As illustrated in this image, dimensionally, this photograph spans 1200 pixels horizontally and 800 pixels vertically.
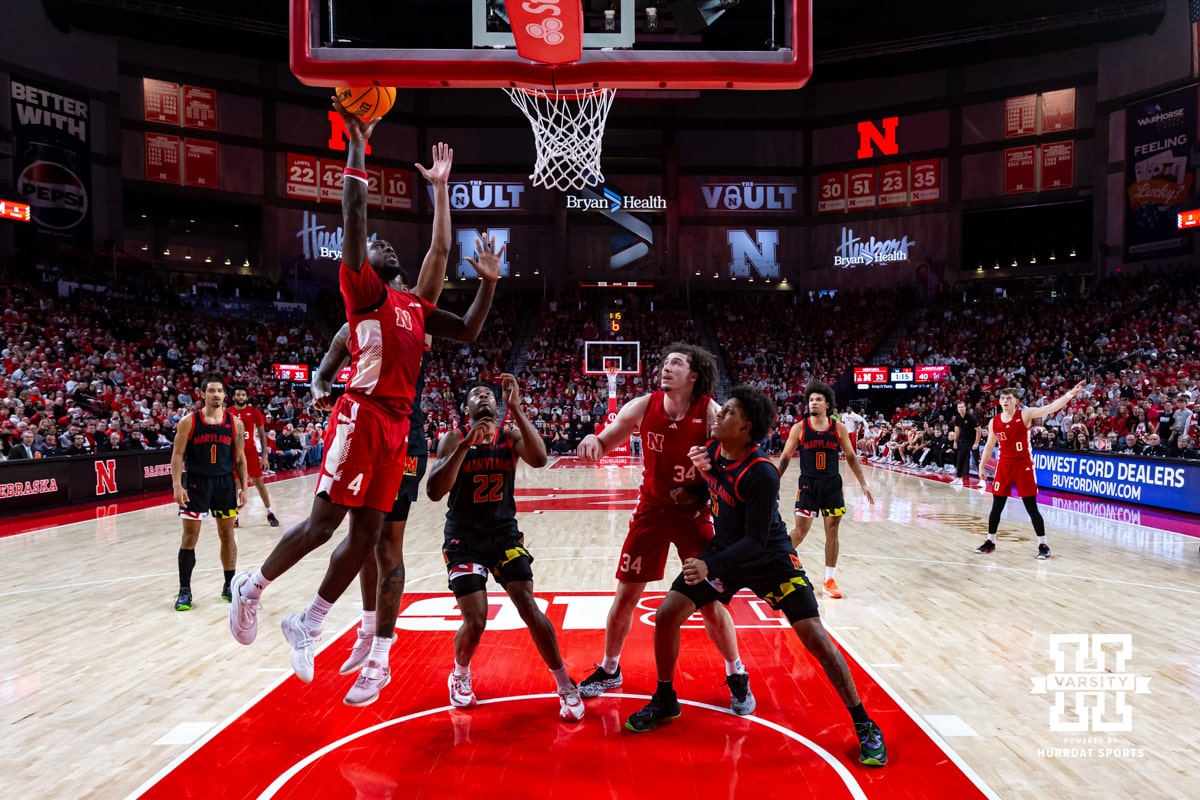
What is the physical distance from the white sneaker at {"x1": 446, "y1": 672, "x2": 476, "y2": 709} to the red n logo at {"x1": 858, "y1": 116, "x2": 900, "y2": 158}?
3705 centimetres

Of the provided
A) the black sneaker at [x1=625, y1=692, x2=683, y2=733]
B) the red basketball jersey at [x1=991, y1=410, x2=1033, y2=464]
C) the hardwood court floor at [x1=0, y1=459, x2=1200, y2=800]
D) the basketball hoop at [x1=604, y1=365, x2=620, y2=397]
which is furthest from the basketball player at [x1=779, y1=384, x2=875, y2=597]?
the basketball hoop at [x1=604, y1=365, x2=620, y2=397]

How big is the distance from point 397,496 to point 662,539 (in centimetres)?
164

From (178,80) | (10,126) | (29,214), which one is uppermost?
(178,80)

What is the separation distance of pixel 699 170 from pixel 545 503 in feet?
88.3

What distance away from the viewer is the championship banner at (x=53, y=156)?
2622 centimetres

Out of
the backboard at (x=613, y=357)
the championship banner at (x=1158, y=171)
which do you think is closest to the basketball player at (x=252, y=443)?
the backboard at (x=613, y=357)

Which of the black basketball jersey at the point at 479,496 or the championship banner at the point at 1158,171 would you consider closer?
the black basketball jersey at the point at 479,496

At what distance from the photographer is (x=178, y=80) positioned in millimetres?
32000

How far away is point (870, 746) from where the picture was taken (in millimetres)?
4133

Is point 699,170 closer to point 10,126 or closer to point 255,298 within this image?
point 255,298

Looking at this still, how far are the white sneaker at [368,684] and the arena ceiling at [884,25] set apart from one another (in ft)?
97.7

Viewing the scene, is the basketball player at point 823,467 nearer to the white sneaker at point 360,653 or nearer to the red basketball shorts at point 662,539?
the red basketball shorts at point 662,539

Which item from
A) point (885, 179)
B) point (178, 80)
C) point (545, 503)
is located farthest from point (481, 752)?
point (885, 179)

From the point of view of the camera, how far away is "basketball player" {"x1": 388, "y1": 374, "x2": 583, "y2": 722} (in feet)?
15.6
